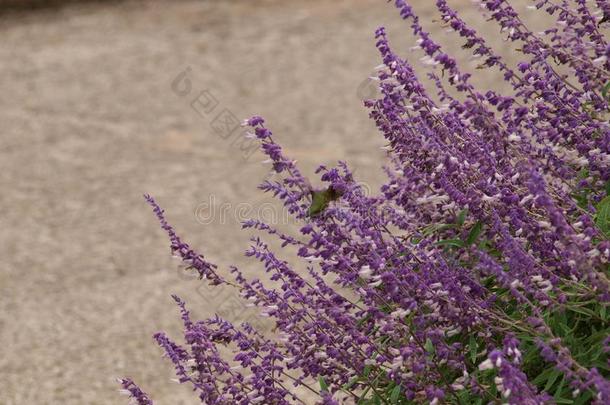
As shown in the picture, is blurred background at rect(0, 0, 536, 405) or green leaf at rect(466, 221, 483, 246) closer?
green leaf at rect(466, 221, 483, 246)

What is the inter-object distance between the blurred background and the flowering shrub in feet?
4.35

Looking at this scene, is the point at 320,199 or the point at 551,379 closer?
the point at 551,379

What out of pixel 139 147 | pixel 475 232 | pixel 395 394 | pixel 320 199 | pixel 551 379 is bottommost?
pixel 551 379

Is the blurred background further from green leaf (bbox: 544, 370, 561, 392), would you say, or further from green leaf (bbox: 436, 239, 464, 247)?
→ green leaf (bbox: 544, 370, 561, 392)

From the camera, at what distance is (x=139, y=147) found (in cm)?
827

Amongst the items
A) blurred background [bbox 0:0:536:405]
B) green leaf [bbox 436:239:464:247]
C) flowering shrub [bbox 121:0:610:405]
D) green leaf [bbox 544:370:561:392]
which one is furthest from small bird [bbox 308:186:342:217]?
blurred background [bbox 0:0:536:405]

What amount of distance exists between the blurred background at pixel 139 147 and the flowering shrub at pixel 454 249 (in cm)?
133

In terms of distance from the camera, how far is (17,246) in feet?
21.8

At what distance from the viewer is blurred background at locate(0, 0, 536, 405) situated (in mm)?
5410

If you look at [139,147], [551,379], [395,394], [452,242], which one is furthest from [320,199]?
[139,147]

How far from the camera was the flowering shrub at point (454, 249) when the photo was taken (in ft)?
8.07

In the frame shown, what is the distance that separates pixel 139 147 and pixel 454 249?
5.79 meters

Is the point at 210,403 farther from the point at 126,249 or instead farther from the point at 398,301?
the point at 126,249

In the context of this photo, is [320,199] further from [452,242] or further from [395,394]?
[395,394]
